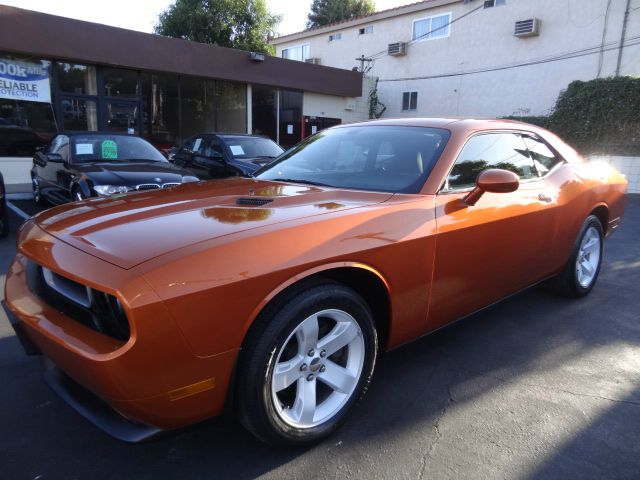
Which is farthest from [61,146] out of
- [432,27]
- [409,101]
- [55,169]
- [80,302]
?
[432,27]

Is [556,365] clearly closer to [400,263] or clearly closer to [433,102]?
[400,263]

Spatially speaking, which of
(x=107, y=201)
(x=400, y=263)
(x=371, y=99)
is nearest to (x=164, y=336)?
(x=400, y=263)

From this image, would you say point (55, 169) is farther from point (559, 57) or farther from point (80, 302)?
point (559, 57)

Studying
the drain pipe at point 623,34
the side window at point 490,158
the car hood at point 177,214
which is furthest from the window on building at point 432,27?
the car hood at point 177,214

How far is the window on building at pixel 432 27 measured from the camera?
62.3 feet

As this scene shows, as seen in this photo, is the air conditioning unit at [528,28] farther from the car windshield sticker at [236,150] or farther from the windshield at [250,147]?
the car windshield sticker at [236,150]

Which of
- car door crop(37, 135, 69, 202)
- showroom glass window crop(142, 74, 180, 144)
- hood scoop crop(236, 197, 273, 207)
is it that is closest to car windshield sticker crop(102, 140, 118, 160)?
car door crop(37, 135, 69, 202)

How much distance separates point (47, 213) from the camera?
2.54m

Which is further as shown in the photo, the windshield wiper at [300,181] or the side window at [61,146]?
the side window at [61,146]

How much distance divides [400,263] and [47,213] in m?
1.97

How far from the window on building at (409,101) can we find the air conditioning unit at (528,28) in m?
4.93

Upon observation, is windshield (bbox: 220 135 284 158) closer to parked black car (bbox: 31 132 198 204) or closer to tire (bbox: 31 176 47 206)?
parked black car (bbox: 31 132 198 204)

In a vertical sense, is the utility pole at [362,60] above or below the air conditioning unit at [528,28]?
below

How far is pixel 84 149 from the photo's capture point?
6.99m
